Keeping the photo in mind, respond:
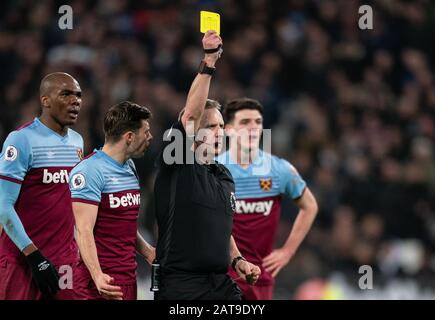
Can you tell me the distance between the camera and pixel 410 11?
43.2 feet

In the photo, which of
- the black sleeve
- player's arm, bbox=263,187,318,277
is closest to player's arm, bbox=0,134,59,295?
the black sleeve

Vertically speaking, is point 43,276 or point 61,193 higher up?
point 61,193

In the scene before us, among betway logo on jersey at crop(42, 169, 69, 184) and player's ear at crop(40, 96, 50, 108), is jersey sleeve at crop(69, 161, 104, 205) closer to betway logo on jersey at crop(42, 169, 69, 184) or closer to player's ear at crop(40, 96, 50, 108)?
betway logo on jersey at crop(42, 169, 69, 184)

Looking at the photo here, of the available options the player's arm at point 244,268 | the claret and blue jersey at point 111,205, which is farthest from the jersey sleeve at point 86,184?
the player's arm at point 244,268

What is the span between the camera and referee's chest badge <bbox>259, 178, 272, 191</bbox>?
7.12 m

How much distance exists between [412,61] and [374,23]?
85cm

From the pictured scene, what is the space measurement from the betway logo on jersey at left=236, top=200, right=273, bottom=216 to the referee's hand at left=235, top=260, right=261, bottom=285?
144 cm

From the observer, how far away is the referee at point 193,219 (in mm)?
5207

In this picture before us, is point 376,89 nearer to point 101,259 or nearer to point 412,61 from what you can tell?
point 412,61

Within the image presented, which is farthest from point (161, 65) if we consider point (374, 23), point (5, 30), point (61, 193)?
point (61, 193)

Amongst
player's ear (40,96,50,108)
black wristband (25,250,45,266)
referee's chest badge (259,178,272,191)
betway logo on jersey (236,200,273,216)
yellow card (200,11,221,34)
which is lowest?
black wristband (25,250,45,266)

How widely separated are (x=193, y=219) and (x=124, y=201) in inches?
18.7

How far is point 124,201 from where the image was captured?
5.43 m

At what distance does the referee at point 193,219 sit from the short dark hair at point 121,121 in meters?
0.39
